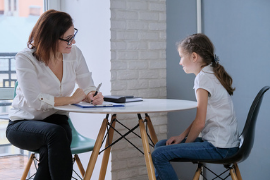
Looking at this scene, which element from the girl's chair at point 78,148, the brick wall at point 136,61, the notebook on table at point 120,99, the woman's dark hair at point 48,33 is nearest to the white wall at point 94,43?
the brick wall at point 136,61

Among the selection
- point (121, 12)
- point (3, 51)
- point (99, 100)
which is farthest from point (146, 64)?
point (3, 51)

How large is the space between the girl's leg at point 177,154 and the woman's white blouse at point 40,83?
63 centimetres

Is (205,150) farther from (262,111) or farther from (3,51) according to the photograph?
(3,51)

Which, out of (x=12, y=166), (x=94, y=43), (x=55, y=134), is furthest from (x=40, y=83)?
(x=12, y=166)

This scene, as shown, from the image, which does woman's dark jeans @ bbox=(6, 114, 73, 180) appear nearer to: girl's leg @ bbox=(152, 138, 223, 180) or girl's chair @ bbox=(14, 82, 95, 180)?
girl's chair @ bbox=(14, 82, 95, 180)

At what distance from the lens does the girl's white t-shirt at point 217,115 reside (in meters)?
1.86

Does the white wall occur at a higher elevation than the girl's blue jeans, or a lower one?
higher

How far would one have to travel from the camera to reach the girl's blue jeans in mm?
1826

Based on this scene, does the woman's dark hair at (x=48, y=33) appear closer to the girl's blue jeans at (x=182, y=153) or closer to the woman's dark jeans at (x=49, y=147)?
the woman's dark jeans at (x=49, y=147)

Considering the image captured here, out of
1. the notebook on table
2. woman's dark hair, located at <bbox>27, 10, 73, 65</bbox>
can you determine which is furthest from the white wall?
woman's dark hair, located at <bbox>27, 10, 73, 65</bbox>

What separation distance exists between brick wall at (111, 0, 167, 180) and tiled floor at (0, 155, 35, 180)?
0.93m

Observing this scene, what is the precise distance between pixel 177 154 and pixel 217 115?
0.29 meters

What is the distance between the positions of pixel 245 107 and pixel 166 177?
0.72 meters

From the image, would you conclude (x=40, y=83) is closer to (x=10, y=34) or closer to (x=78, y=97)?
(x=78, y=97)
